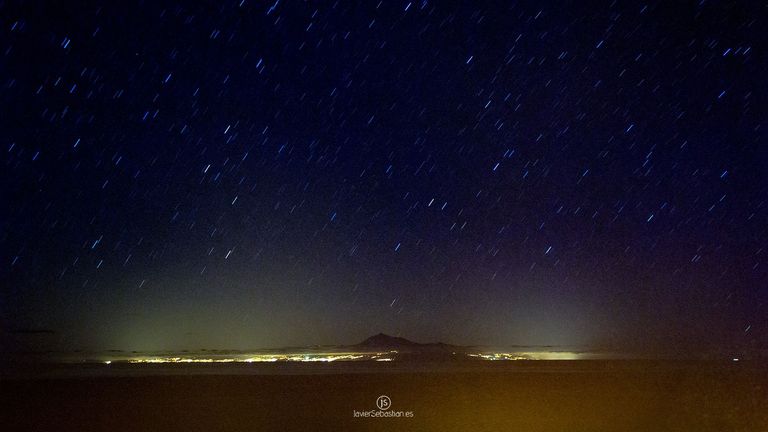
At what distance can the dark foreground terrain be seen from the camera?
9484 millimetres

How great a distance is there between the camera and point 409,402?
11.8 meters

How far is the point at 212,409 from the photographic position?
37.1 feet

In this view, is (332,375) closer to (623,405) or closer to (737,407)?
(623,405)

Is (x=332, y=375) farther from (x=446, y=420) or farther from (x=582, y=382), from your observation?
(x=446, y=420)

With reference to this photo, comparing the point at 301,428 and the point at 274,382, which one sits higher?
the point at 274,382

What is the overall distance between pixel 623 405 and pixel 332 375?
402 inches

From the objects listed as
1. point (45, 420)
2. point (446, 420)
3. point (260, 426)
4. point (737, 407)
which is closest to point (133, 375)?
point (45, 420)

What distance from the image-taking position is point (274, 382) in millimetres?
17016

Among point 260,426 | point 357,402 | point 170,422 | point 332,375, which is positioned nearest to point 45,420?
point 170,422

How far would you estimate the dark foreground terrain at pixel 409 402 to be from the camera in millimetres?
9484

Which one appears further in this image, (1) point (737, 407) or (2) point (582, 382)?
(2) point (582, 382)

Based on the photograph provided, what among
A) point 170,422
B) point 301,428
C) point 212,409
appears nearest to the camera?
point 301,428

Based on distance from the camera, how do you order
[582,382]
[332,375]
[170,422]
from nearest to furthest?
[170,422], [582,382], [332,375]

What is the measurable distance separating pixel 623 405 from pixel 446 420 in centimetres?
416
